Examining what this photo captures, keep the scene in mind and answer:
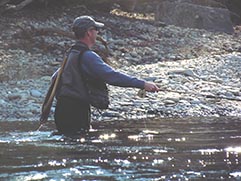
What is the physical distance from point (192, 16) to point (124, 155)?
18.1 meters

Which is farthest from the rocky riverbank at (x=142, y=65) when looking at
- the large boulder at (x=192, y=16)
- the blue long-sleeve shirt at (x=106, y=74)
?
the blue long-sleeve shirt at (x=106, y=74)

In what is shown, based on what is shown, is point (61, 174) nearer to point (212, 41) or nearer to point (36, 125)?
point (36, 125)

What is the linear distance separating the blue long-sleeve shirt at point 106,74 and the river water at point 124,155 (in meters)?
0.76

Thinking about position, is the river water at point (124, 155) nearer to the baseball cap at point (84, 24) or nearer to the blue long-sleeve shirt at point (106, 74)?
the blue long-sleeve shirt at point (106, 74)

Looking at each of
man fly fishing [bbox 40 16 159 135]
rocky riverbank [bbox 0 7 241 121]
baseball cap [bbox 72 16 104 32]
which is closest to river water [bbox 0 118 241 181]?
man fly fishing [bbox 40 16 159 135]

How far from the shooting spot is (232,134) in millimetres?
8422

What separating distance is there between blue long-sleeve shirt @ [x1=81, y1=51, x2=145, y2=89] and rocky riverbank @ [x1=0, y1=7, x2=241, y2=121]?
1.97 m

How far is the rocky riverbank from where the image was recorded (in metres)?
12.4

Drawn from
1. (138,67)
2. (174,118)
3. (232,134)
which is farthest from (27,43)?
(232,134)

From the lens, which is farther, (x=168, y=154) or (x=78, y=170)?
(x=168, y=154)

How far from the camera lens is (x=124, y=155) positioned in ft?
21.0

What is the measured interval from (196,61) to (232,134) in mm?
9808

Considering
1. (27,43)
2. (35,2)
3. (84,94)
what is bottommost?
(84,94)

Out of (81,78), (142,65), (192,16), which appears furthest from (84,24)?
(192,16)
